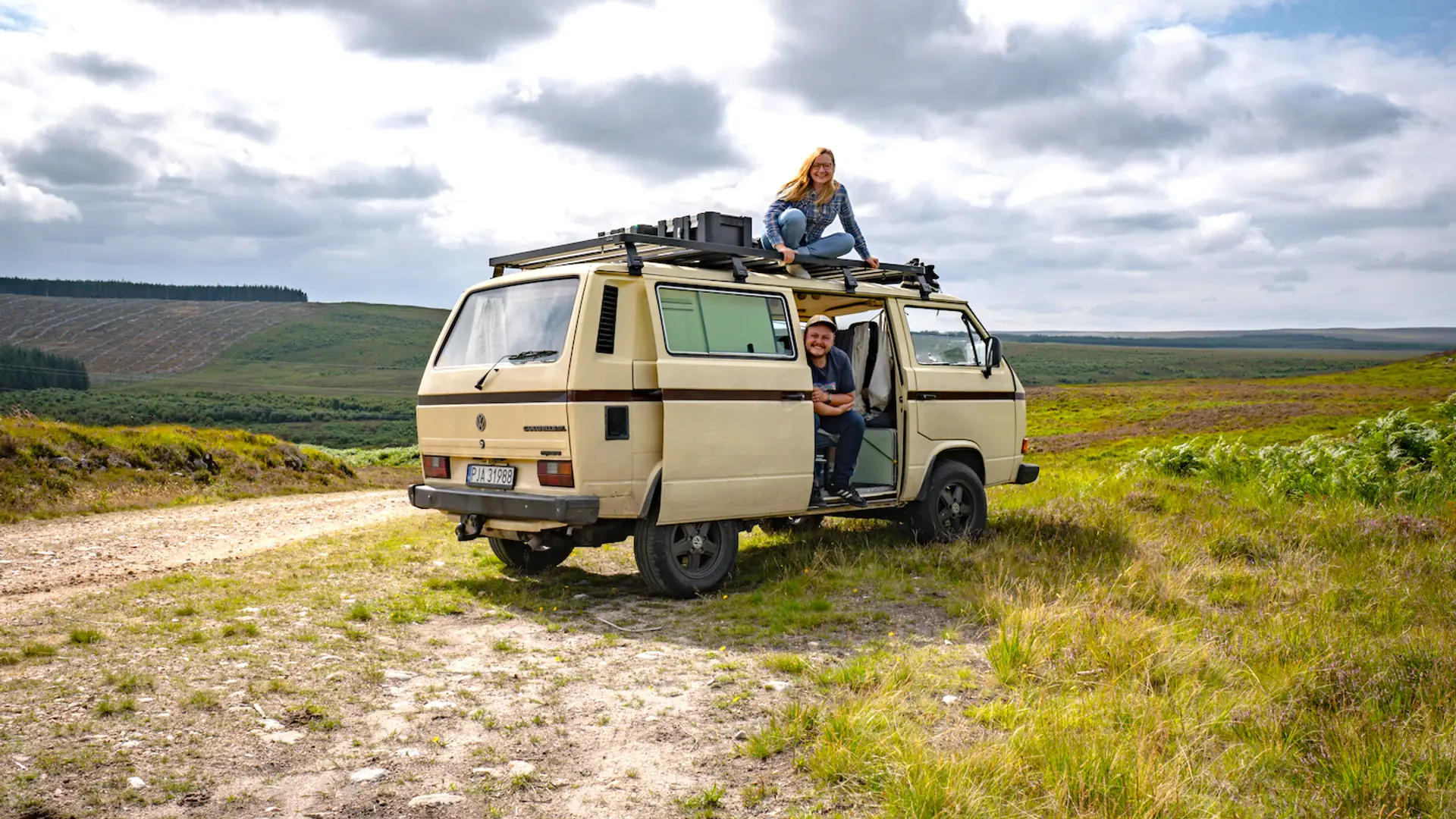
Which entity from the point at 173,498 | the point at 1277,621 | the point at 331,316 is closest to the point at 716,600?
the point at 1277,621

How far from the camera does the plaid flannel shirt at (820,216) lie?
8.36 meters

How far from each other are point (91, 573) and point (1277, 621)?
876 cm

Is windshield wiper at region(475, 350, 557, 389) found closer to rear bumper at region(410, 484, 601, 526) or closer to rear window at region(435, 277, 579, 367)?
rear window at region(435, 277, 579, 367)

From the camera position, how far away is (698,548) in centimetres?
737

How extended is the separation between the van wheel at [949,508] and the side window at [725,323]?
2186mm

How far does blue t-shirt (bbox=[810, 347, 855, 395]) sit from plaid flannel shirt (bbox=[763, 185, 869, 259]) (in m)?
1.03

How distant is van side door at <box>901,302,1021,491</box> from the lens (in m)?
8.88

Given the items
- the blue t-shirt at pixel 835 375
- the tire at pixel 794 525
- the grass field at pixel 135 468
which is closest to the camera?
the blue t-shirt at pixel 835 375

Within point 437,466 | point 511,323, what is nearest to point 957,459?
point 511,323

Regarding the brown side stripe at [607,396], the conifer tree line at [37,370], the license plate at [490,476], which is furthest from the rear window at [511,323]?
the conifer tree line at [37,370]

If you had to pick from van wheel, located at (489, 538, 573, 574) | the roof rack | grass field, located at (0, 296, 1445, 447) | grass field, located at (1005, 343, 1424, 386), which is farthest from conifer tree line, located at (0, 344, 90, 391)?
grass field, located at (1005, 343, 1424, 386)

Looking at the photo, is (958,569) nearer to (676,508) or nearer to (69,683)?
(676,508)

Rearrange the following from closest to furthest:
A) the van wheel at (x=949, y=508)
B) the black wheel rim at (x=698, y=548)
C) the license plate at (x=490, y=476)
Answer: the license plate at (x=490, y=476) → the black wheel rim at (x=698, y=548) → the van wheel at (x=949, y=508)

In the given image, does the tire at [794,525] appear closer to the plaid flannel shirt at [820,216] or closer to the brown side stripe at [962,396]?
the brown side stripe at [962,396]
